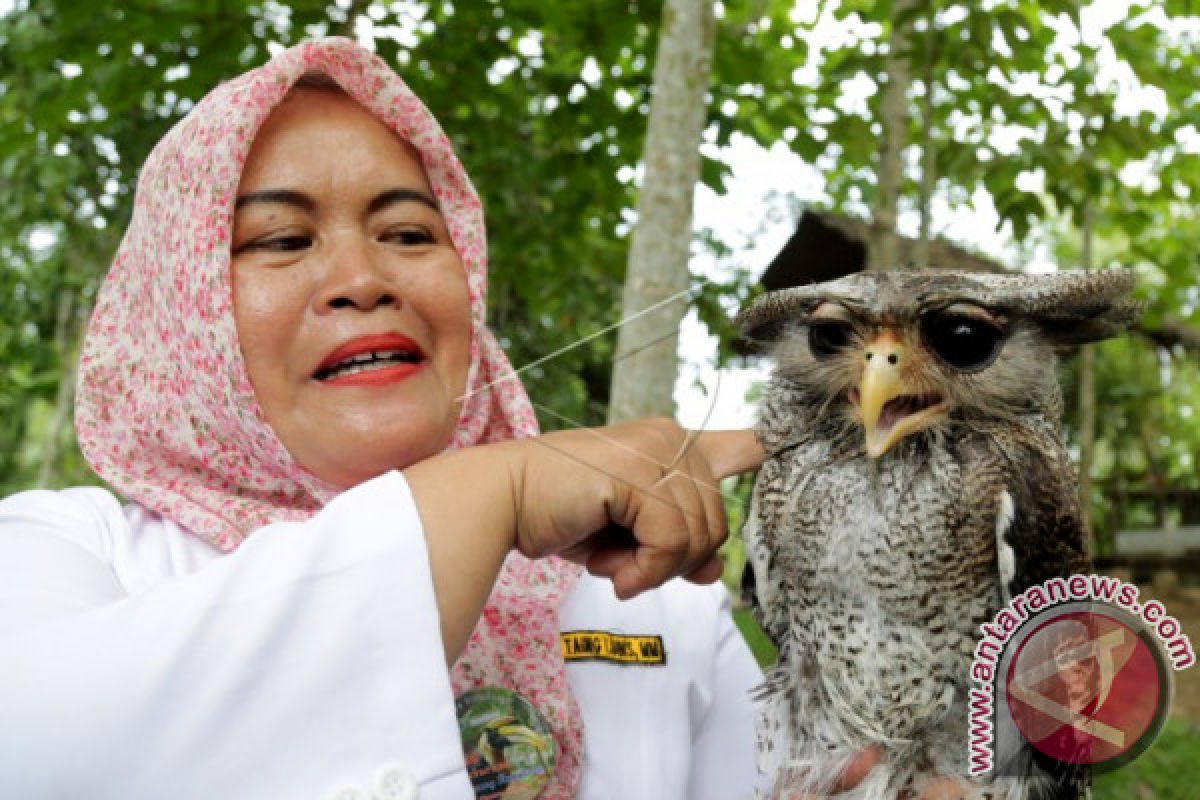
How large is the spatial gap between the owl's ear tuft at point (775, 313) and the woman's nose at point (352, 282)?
752 mm

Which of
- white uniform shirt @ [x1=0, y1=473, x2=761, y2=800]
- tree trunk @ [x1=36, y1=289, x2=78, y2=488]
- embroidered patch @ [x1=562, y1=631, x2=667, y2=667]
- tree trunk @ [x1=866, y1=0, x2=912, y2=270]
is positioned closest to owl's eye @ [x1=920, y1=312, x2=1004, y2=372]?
tree trunk @ [x1=866, y1=0, x2=912, y2=270]

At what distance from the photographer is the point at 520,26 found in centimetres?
410

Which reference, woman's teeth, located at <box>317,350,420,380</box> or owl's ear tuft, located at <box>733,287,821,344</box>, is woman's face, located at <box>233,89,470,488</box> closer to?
woman's teeth, located at <box>317,350,420,380</box>

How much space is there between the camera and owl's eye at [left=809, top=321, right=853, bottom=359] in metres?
1.00

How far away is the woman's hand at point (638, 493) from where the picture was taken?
4.03 ft

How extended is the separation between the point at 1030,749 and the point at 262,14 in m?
4.01

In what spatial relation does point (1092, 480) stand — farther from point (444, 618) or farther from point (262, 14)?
point (262, 14)

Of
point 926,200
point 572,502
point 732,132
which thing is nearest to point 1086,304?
point 926,200

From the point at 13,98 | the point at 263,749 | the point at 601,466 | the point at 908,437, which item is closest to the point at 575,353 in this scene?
the point at 601,466

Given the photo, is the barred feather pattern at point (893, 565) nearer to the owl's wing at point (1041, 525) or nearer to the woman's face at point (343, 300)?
the owl's wing at point (1041, 525)

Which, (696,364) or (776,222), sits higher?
(776,222)

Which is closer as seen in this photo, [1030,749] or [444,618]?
[1030,749]

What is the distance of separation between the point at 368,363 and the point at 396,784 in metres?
0.74

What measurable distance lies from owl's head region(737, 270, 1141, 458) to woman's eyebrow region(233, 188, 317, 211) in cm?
95
